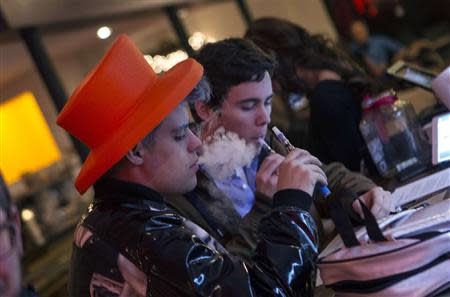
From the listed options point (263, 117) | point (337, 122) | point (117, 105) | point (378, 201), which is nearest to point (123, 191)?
point (117, 105)

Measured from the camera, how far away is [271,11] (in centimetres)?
739

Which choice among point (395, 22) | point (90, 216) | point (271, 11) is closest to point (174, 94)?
point (90, 216)

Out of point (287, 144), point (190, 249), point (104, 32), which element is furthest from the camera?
point (104, 32)

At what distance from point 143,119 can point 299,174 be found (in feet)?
1.26

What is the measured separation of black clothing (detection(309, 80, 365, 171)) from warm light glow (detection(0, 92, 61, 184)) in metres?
3.78

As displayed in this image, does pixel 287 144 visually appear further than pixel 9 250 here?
Yes

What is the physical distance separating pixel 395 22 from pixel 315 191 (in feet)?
28.5

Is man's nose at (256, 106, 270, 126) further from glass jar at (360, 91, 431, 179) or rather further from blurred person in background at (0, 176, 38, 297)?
blurred person in background at (0, 176, 38, 297)

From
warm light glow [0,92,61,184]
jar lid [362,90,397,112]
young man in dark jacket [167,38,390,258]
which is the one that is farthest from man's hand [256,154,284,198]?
warm light glow [0,92,61,184]

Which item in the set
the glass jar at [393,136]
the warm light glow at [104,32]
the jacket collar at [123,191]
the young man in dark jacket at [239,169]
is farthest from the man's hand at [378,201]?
the warm light glow at [104,32]

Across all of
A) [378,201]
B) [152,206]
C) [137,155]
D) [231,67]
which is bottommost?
[378,201]

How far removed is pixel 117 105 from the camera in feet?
4.08

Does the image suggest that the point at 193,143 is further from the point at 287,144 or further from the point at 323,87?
the point at 323,87

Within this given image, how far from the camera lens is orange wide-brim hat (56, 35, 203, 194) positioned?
119cm
